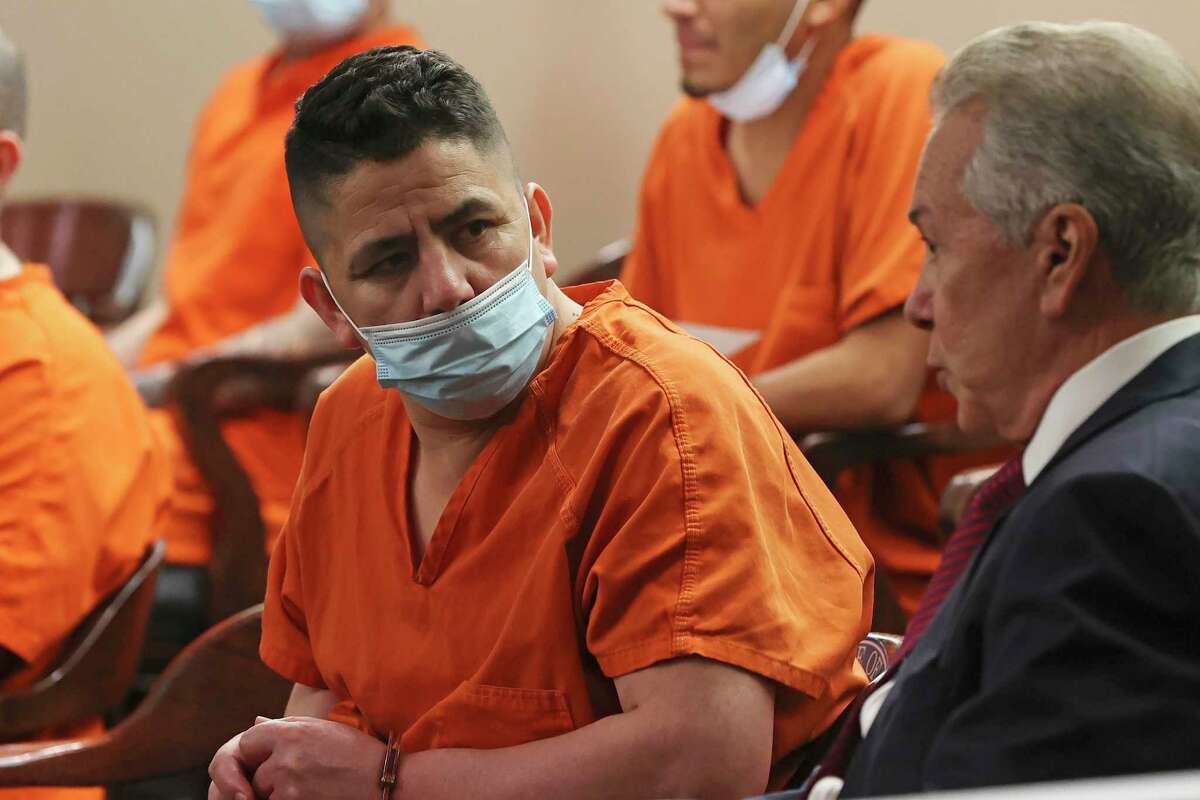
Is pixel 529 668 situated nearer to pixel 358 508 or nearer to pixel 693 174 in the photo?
pixel 358 508

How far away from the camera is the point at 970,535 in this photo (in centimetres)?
129

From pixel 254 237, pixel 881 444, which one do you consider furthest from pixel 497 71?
pixel 881 444

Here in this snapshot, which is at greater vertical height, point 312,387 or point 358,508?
point 358,508

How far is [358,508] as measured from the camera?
1.58 meters

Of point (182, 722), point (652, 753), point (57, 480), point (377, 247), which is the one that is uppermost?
point (377, 247)

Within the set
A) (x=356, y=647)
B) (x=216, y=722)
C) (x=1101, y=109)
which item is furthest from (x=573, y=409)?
(x=216, y=722)

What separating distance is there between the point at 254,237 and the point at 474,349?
2.00 m

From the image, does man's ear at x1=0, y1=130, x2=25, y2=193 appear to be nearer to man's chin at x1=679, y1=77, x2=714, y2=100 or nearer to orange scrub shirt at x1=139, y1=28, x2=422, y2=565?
orange scrub shirt at x1=139, y1=28, x2=422, y2=565

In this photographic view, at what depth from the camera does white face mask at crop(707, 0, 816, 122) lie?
2.67 metres

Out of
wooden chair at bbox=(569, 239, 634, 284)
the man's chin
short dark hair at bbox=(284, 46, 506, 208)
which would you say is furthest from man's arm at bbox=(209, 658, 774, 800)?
wooden chair at bbox=(569, 239, 634, 284)

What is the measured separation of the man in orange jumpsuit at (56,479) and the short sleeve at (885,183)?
1.07 meters

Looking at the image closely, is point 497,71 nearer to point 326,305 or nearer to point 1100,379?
point 326,305

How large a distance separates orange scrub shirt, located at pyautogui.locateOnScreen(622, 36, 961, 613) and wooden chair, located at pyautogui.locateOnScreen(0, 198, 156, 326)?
1.74m

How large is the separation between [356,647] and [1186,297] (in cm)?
78
